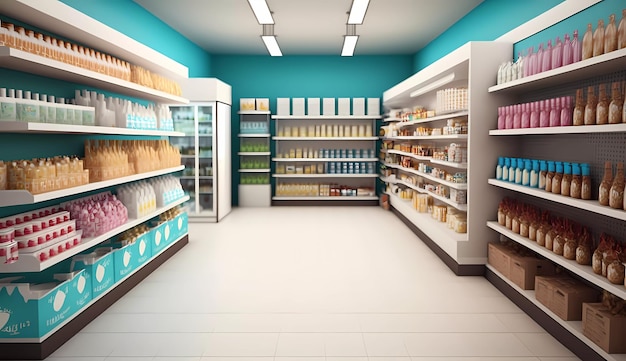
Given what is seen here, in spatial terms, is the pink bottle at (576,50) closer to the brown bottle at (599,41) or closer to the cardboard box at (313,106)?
the brown bottle at (599,41)

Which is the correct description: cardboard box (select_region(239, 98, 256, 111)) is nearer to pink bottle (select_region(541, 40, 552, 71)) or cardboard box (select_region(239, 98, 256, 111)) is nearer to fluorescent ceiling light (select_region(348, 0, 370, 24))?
fluorescent ceiling light (select_region(348, 0, 370, 24))

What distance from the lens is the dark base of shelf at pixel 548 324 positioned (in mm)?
3339

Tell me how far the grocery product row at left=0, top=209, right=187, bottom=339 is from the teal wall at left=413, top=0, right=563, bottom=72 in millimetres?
5044

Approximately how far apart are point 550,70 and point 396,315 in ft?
7.86

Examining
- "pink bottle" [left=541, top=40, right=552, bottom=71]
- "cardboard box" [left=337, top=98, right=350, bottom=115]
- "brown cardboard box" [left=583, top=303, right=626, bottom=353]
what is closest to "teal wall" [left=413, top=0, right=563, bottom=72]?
"pink bottle" [left=541, top=40, right=552, bottom=71]

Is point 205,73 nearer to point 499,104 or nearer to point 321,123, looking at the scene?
point 321,123

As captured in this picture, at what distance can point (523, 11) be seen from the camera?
571cm

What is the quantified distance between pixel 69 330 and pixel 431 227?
464cm

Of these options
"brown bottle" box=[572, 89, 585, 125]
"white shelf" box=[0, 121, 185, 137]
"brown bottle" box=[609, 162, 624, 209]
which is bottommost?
"brown bottle" box=[609, 162, 624, 209]

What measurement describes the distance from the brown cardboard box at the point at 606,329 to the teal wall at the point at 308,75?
9.23 m

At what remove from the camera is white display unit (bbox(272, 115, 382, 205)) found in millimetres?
11469

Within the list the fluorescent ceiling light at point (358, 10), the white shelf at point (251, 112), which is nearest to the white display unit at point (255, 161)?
the white shelf at point (251, 112)

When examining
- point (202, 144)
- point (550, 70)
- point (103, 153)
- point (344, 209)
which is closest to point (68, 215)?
point (103, 153)

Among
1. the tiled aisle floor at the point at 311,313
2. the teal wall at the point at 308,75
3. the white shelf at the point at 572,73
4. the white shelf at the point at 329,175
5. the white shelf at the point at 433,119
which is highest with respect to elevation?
the teal wall at the point at 308,75
